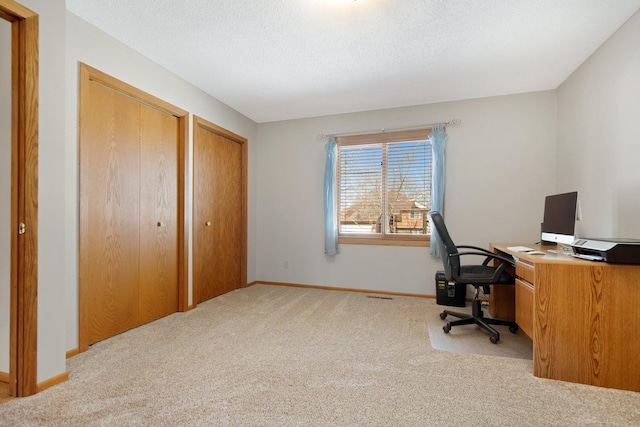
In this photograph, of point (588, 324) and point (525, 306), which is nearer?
point (588, 324)

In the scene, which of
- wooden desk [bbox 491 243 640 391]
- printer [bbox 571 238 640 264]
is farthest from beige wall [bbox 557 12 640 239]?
wooden desk [bbox 491 243 640 391]

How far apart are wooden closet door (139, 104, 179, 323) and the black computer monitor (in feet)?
12.1

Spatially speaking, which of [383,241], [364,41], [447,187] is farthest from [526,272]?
[364,41]

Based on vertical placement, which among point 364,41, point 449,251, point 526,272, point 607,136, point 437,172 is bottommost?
point 526,272

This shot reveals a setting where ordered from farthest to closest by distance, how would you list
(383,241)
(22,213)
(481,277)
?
(383,241), (481,277), (22,213)

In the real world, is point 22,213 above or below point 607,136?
below

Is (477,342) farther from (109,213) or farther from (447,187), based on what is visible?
(109,213)

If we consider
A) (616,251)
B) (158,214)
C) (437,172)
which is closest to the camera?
(616,251)

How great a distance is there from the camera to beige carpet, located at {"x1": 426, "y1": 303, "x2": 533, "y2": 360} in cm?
229

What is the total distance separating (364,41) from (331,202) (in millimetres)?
2162

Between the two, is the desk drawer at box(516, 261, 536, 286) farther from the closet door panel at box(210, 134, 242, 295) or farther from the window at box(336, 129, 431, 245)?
the closet door panel at box(210, 134, 242, 295)

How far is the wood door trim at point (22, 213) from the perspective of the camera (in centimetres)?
164

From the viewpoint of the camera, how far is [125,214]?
2635 millimetres

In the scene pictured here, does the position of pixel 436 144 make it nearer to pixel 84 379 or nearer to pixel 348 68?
pixel 348 68
